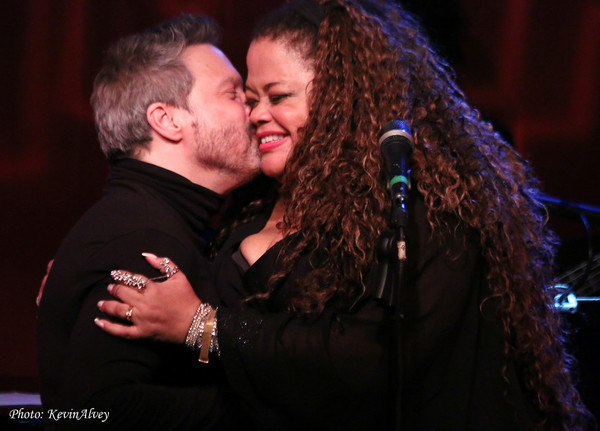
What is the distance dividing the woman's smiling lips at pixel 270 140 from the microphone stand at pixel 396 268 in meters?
0.83

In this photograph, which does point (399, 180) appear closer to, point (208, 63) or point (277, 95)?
point (277, 95)

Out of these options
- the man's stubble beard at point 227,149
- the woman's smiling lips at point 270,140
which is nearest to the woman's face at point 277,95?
the woman's smiling lips at point 270,140

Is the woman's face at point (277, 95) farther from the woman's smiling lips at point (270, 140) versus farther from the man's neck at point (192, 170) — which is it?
the man's neck at point (192, 170)

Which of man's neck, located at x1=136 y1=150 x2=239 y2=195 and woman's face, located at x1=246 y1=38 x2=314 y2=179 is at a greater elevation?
woman's face, located at x1=246 y1=38 x2=314 y2=179

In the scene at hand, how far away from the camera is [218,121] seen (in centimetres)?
259

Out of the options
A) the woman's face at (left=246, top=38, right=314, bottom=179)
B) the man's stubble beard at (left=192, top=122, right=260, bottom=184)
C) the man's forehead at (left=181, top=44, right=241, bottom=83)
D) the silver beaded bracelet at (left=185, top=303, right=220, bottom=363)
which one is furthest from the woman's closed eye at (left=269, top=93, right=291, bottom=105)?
the silver beaded bracelet at (left=185, top=303, right=220, bottom=363)

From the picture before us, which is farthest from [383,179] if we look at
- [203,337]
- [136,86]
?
[136,86]

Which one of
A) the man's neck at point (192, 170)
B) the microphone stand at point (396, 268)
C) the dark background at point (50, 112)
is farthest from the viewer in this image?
the dark background at point (50, 112)

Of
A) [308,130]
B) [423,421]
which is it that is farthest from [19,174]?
[423,421]

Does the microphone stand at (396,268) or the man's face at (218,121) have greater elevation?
the man's face at (218,121)

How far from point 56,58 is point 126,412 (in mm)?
2623

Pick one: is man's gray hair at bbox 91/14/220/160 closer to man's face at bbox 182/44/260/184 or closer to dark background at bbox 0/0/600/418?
man's face at bbox 182/44/260/184

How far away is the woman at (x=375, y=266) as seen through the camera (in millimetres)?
1805

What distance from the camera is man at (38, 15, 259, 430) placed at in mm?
1933
